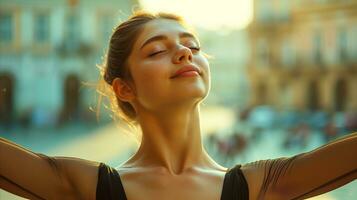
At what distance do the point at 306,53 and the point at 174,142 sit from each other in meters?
10.9

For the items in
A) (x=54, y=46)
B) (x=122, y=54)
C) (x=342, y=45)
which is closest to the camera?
(x=122, y=54)

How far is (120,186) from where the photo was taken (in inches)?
29.9

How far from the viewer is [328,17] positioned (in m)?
11.0

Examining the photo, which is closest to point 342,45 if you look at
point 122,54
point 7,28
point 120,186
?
point 7,28

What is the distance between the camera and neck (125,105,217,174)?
0.81 metres

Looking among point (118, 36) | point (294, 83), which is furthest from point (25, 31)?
point (118, 36)

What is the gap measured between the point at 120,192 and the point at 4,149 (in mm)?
162

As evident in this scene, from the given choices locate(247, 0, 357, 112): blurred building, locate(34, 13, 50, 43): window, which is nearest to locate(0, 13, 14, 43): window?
locate(34, 13, 50, 43): window

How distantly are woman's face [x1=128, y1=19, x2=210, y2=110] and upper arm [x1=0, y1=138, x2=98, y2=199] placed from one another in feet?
0.44

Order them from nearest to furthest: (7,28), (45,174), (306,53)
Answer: (45,174) → (7,28) → (306,53)

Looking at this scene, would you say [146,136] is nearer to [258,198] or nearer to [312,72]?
[258,198]

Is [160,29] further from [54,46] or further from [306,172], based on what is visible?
[54,46]

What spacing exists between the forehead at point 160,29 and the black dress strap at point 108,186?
0.66ft

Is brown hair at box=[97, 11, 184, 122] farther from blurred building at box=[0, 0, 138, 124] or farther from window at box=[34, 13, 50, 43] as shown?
window at box=[34, 13, 50, 43]
